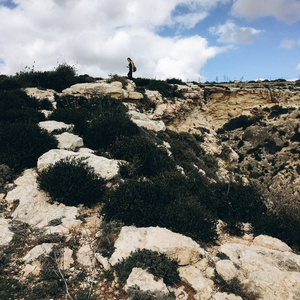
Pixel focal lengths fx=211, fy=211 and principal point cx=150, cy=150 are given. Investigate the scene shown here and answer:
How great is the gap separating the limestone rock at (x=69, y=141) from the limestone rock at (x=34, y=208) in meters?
1.96

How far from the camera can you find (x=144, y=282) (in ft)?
11.5

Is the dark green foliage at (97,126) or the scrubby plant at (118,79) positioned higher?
the scrubby plant at (118,79)

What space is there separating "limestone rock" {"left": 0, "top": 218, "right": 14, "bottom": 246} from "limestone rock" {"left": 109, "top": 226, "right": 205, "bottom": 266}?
2.07 metres

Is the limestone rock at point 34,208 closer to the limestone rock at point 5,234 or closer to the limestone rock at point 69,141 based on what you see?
the limestone rock at point 5,234

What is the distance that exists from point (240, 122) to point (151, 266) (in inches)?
1366

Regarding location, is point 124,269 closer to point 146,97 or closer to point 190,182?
point 190,182

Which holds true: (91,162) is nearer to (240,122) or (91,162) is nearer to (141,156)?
(141,156)

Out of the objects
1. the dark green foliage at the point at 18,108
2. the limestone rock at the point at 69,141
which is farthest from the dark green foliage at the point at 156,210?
the dark green foliage at the point at 18,108

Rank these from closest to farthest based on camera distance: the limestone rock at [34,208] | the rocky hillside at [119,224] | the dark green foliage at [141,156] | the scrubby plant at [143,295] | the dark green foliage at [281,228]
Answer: the scrubby plant at [143,295]
the rocky hillside at [119,224]
the limestone rock at [34,208]
the dark green foliage at [281,228]
the dark green foliage at [141,156]

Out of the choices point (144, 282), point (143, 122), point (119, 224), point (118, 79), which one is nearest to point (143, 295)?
point (144, 282)

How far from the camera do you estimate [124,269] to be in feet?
12.0

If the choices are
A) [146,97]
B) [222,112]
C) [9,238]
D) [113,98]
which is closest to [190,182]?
[9,238]

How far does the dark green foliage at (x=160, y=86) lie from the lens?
18.4 metres

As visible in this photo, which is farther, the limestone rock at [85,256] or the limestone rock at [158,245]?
the limestone rock at [158,245]
